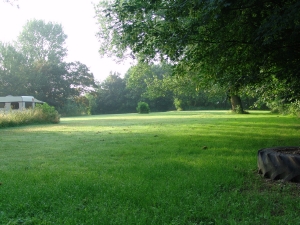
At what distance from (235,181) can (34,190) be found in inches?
125

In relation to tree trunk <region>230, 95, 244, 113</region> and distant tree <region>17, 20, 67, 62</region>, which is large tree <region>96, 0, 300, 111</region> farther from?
distant tree <region>17, 20, 67, 62</region>

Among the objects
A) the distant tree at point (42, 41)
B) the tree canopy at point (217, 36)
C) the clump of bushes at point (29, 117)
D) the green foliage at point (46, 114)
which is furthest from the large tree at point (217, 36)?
the distant tree at point (42, 41)

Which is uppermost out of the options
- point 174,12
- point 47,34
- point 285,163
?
point 47,34

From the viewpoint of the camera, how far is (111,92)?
69.3 m

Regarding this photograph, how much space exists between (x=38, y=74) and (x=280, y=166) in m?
60.6

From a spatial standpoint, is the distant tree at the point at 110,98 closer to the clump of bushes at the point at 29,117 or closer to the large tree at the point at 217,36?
the clump of bushes at the point at 29,117

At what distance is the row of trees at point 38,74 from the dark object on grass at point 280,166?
55.7 metres

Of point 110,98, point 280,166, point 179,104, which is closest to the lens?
point 280,166

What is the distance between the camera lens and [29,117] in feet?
75.4

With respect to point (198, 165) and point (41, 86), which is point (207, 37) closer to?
point (198, 165)

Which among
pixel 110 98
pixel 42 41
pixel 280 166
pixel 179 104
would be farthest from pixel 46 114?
pixel 42 41

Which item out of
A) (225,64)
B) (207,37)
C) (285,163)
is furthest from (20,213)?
(225,64)

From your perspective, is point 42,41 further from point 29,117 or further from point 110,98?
point 29,117

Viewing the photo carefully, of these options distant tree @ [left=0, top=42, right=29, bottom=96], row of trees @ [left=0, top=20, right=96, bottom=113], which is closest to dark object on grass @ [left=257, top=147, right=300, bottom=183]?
row of trees @ [left=0, top=20, right=96, bottom=113]
